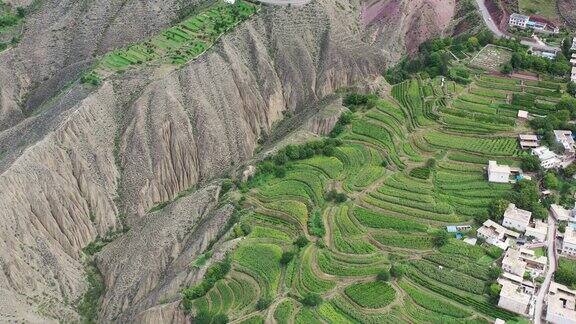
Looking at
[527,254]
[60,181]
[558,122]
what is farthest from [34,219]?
[558,122]

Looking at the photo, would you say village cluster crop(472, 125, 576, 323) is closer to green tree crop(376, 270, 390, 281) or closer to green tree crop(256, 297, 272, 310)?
green tree crop(376, 270, 390, 281)

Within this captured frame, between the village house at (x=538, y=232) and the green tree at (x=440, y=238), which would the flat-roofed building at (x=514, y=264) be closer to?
the village house at (x=538, y=232)

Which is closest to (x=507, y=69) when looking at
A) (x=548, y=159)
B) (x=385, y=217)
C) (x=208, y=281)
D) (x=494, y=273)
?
(x=548, y=159)

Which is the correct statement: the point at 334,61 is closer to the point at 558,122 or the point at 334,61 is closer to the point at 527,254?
the point at 558,122

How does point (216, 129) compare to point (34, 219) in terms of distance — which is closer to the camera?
point (34, 219)

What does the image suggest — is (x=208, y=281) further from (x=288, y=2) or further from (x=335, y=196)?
(x=288, y=2)
